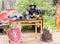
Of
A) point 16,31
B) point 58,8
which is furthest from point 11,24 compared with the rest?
point 58,8

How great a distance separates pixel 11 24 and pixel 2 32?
2905mm

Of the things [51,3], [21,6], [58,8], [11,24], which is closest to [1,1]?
[51,3]

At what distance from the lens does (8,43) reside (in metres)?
8.65

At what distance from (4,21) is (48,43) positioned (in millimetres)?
3806

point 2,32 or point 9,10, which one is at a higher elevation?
point 9,10

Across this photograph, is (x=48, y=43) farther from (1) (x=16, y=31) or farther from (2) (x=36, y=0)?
(2) (x=36, y=0)

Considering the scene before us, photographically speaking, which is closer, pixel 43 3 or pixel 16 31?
pixel 16 31

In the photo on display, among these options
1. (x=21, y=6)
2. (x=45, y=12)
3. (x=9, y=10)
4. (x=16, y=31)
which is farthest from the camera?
(x=45, y=12)

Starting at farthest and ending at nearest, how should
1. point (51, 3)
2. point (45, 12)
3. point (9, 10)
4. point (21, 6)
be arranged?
point (51, 3) → point (45, 12) → point (21, 6) → point (9, 10)

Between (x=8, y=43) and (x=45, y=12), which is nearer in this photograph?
(x=8, y=43)

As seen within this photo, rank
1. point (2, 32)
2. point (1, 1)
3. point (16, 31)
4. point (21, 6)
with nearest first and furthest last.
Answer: point (16, 31)
point (2, 32)
point (21, 6)
point (1, 1)

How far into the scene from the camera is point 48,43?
28.6 feet

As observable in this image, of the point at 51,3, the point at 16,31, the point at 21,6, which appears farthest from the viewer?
the point at 51,3

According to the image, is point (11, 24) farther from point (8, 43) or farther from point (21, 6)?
point (21, 6)
